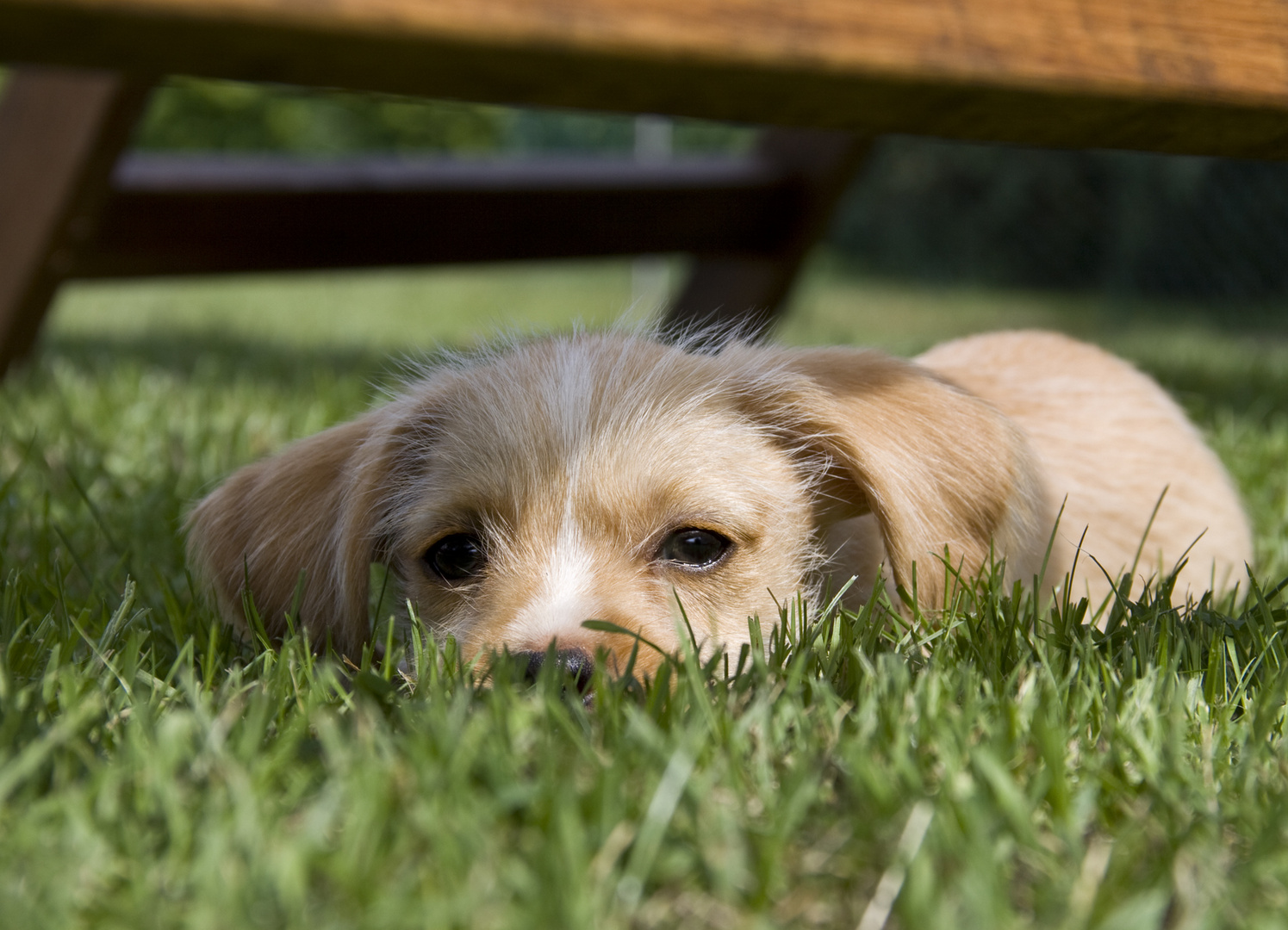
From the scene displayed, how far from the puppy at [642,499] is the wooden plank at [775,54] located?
68cm

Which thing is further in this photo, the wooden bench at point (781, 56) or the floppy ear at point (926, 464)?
the floppy ear at point (926, 464)

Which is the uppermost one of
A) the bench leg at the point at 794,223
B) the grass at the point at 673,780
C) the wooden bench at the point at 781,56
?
the wooden bench at the point at 781,56

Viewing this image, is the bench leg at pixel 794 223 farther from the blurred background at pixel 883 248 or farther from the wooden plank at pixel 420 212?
the blurred background at pixel 883 248

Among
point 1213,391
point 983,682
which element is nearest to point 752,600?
point 983,682

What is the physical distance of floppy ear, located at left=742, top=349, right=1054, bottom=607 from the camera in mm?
2250

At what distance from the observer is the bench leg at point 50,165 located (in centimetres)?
437

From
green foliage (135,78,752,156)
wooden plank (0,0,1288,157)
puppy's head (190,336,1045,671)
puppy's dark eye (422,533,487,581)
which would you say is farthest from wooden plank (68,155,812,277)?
green foliage (135,78,752,156)

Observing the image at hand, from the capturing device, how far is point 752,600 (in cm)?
237

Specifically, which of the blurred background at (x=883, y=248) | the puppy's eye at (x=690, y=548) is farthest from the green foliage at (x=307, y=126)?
the puppy's eye at (x=690, y=548)

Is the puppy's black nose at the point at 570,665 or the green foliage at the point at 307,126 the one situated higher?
the puppy's black nose at the point at 570,665

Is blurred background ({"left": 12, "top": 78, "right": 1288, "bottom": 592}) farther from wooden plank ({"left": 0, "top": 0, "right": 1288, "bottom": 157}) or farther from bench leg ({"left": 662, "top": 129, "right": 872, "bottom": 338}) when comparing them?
wooden plank ({"left": 0, "top": 0, "right": 1288, "bottom": 157})

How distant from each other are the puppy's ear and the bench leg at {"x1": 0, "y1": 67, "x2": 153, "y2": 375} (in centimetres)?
226

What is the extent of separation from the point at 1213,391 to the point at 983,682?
4.53 meters

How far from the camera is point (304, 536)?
2482 mm
